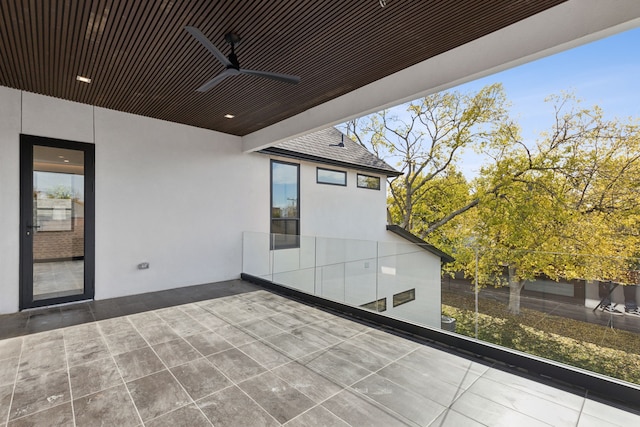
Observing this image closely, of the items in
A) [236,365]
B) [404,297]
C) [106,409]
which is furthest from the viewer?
[404,297]

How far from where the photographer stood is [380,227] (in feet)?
32.7

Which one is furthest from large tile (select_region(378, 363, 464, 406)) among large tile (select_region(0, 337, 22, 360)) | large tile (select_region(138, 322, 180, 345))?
large tile (select_region(0, 337, 22, 360))

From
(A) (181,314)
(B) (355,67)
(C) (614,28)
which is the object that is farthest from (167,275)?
(C) (614,28)

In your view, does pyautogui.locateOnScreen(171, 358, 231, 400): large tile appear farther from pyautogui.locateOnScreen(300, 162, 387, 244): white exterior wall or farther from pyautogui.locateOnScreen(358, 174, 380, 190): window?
pyautogui.locateOnScreen(358, 174, 380, 190): window

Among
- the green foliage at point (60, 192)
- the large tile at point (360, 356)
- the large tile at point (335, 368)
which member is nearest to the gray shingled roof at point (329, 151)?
the green foliage at point (60, 192)

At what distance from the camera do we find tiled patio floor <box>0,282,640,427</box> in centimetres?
199

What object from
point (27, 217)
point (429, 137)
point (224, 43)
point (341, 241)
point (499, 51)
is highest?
point (429, 137)

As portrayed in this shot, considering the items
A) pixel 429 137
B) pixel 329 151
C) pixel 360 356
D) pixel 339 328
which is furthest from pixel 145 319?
pixel 429 137

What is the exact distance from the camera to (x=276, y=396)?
2227 mm

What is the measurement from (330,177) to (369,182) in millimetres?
1925

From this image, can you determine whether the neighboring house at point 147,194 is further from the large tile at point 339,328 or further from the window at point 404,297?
the window at point 404,297

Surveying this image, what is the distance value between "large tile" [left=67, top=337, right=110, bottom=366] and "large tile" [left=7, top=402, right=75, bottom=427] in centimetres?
76

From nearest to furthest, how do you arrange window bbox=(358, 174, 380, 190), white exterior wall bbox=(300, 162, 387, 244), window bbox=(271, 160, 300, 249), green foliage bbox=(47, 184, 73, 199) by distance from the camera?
1. green foliage bbox=(47, 184, 73, 199)
2. window bbox=(271, 160, 300, 249)
3. white exterior wall bbox=(300, 162, 387, 244)
4. window bbox=(358, 174, 380, 190)

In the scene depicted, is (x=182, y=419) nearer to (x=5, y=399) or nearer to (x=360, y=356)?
(x=5, y=399)
